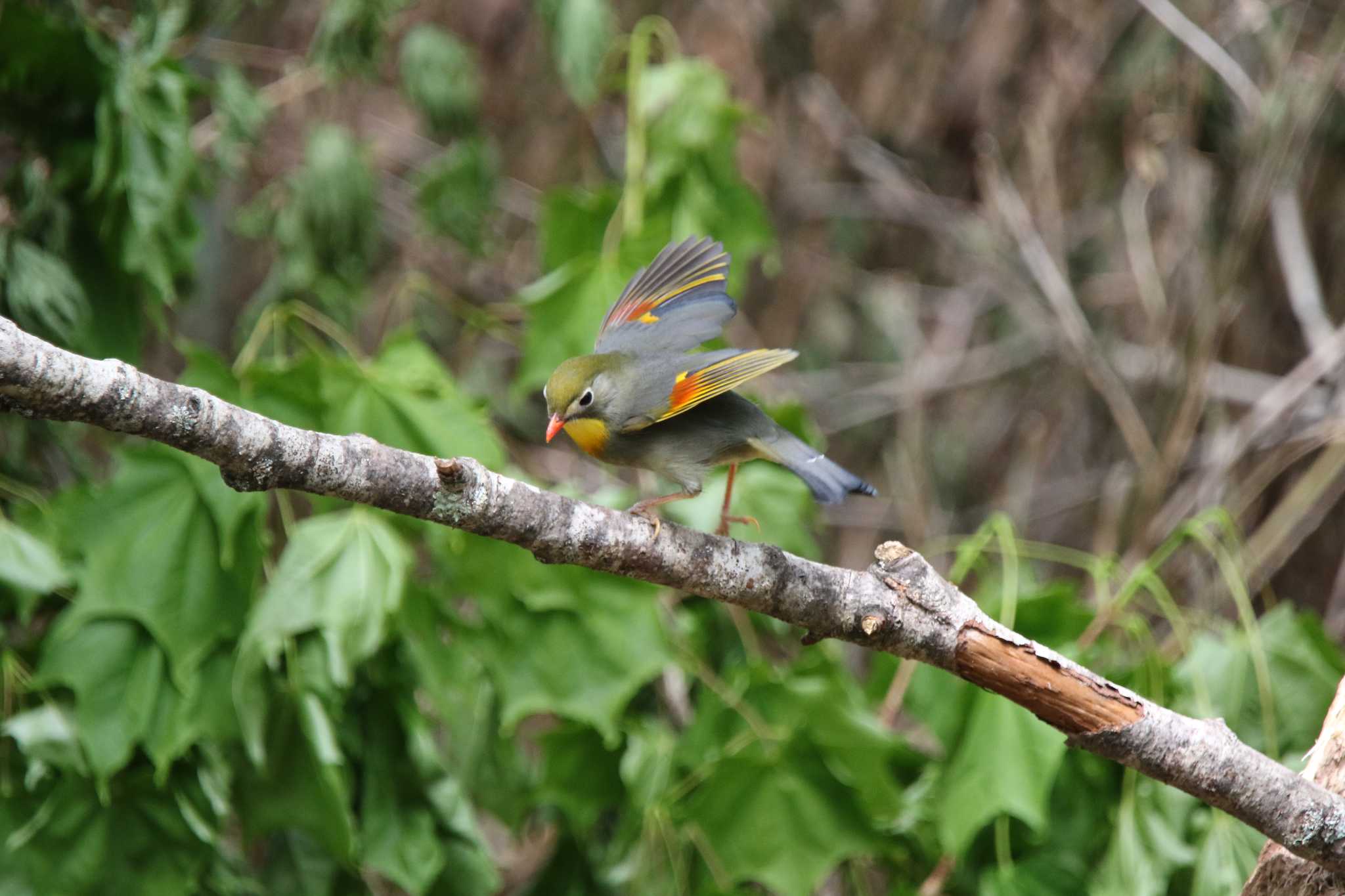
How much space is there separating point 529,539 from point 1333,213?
412 cm

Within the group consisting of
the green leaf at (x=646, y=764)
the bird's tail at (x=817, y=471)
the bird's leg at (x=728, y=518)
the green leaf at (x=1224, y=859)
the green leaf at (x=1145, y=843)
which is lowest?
the green leaf at (x=646, y=764)

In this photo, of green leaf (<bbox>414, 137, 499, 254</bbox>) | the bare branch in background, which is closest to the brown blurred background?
the bare branch in background

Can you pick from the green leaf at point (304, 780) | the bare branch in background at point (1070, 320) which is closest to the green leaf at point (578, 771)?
the green leaf at point (304, 780)

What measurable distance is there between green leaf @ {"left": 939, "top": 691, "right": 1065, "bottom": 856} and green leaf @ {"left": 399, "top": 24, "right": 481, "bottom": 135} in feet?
7.22

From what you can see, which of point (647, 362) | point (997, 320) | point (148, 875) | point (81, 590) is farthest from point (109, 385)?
point (997, 320)

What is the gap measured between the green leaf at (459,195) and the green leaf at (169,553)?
5.00 feet

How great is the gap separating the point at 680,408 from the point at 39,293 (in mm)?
1325

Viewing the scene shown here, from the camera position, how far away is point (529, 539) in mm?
1670

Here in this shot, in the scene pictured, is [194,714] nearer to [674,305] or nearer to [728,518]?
[728,518]

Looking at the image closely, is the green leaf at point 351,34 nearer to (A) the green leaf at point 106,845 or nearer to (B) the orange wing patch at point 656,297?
(B) the orange wing patch at point 656,297

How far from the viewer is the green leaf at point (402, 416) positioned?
7.93ft

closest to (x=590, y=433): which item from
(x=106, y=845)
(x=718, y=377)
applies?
(x=718, y=377)

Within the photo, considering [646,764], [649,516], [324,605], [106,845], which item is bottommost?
[106,845]

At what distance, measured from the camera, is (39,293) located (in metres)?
2.36
